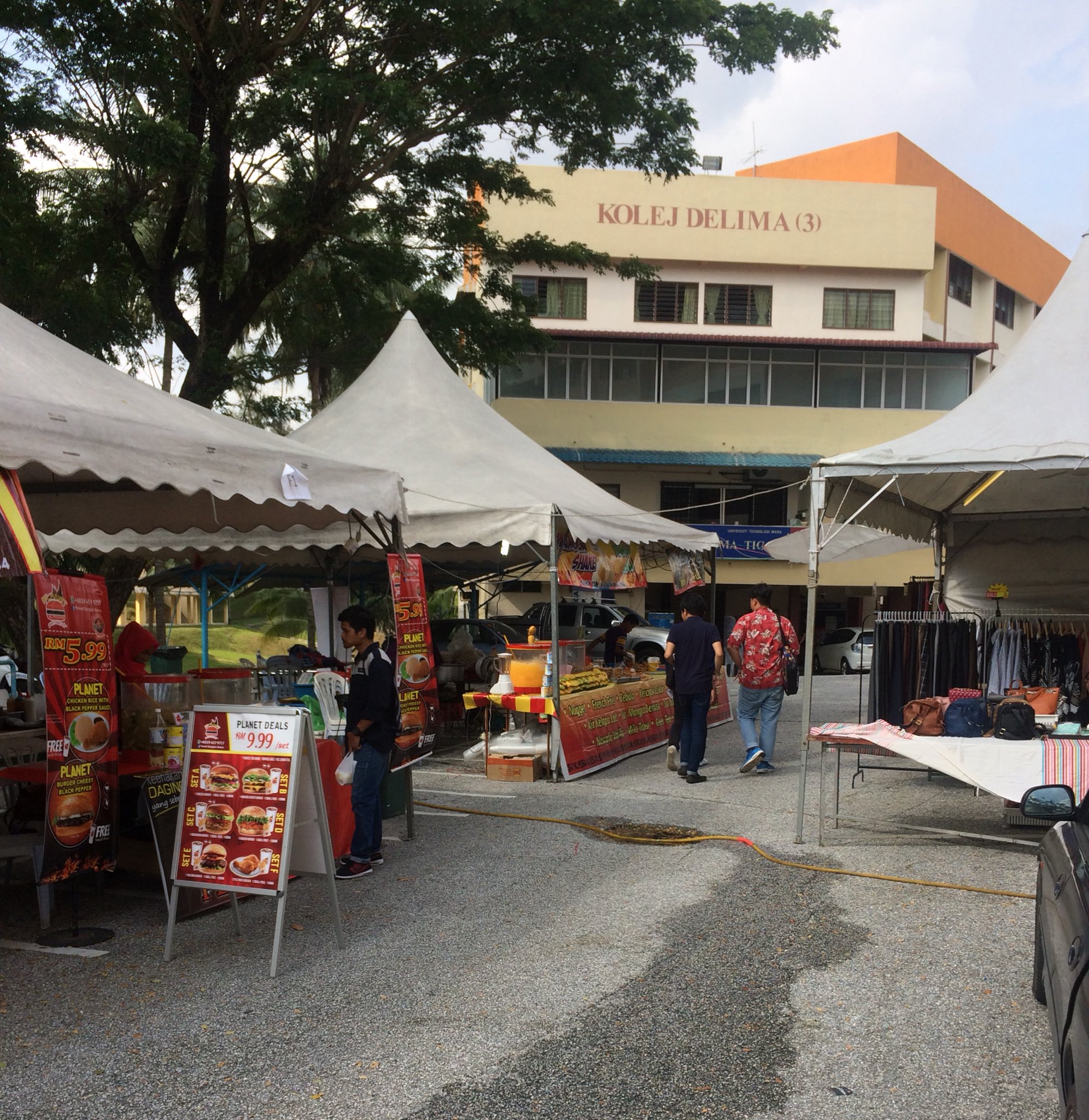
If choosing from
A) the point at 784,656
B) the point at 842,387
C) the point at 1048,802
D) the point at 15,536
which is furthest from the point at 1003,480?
the point at 842,387

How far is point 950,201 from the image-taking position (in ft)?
112

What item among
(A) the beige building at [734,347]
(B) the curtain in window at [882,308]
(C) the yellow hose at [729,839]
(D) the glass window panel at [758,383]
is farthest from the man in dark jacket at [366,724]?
(B) the curtain in window at [882,308]

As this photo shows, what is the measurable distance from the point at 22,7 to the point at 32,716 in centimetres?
1004

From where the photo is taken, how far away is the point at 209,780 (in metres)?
5.39

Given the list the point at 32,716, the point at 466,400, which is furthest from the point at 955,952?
the point at 466,400

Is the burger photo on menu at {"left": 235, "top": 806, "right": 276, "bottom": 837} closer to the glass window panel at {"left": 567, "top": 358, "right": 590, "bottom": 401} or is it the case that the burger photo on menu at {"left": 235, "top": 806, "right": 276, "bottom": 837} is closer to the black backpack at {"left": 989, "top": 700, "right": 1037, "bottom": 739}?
the black backpack at {"left": 989, "top": 700, "right": 1037, "bottom": 739}

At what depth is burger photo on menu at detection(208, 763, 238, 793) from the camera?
5.35 metres

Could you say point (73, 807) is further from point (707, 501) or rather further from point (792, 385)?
Result: point (792, 385)

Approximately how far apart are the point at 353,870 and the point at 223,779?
5.78 feet

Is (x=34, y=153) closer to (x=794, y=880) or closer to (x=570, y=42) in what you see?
(x=570, y=42)

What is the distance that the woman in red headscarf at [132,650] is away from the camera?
652cm

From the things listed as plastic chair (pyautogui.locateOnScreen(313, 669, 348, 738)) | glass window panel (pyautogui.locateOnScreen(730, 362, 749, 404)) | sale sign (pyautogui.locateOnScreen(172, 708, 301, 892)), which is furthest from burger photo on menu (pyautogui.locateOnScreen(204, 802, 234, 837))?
glass window panel (pyautogui.locateOnScreen(730, 362, 749, 404))

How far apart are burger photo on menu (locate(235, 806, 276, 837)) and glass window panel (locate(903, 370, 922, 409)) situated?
28.4 metres

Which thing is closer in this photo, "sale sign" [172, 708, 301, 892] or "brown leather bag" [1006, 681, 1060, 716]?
"sale sign" [172, 708, 301, 892]
